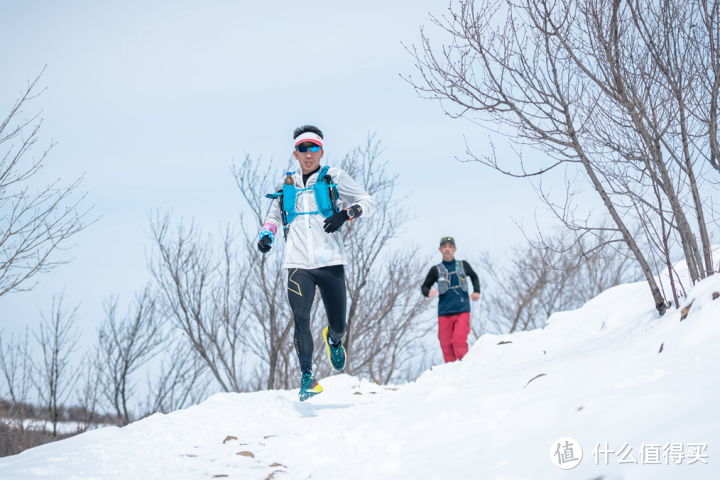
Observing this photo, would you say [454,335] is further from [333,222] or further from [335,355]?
[333,222]

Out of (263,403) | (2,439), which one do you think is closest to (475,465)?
(263,403)

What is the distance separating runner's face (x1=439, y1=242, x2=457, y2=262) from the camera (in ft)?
23.6

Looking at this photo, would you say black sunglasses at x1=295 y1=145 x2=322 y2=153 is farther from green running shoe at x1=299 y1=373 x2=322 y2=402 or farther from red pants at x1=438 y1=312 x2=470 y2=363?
red pants at x1=438 y1=312 x2=470 y2=363

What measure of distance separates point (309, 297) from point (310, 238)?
535mm

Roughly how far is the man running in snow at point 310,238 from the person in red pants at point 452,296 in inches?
112

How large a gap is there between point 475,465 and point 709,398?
831mm

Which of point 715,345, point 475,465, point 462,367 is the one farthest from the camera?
point 462,367

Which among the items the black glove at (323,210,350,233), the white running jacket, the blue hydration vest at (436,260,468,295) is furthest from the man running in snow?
the blue hydration vest at (436,260,468,295)

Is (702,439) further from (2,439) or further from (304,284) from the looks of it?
(2,439)

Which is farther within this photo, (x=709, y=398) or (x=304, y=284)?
(x=304, y=284)

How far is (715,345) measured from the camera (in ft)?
7.06

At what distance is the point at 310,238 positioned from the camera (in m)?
4.47

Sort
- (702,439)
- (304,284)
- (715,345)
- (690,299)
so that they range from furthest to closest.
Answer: (304,284), (690,299), (715,345), (702,439)

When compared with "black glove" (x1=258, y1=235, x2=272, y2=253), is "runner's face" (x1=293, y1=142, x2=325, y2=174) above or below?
above
